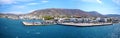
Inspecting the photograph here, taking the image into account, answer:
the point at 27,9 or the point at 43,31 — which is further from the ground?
the point at 27,9

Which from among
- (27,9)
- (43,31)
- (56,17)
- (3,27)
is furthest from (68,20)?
(3,27)

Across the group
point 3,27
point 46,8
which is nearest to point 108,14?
point 46,8

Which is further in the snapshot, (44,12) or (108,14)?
(108,14)

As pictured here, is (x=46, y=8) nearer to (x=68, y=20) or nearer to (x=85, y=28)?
(x=68, y=20)

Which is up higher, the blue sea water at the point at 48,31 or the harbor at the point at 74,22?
the harbor at the point at 74,22

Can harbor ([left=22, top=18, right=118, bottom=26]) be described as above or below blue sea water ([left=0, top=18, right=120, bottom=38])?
above

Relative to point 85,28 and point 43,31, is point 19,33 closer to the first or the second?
point 43,31
